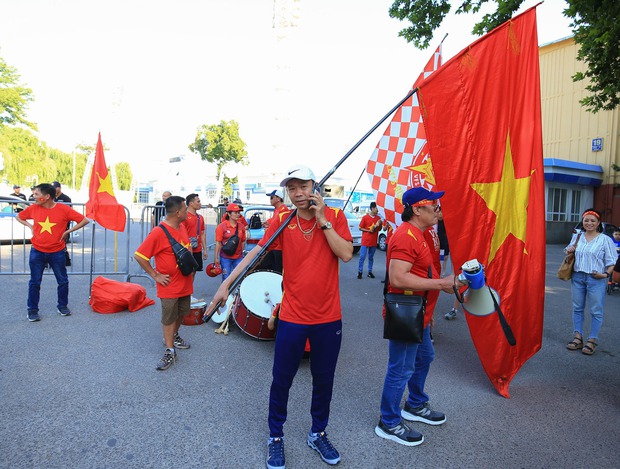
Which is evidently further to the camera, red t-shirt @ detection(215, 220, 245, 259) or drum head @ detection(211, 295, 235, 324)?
red t-shirt @ detection(215, 220, 245, 259)

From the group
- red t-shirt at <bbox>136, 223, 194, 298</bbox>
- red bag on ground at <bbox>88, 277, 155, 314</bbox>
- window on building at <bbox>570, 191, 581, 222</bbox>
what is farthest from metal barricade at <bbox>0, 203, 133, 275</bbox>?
window on building at <bbox>570, 191, 581, 222</bbox>

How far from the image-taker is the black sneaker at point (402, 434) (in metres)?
2.95

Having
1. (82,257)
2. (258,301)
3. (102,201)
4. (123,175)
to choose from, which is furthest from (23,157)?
(123,175)

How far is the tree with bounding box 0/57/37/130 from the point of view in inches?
984

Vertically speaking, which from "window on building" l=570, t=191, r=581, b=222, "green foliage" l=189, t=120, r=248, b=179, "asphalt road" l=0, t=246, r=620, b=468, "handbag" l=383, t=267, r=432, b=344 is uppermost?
"green foliage" l=189, t=120, r=248, b=179

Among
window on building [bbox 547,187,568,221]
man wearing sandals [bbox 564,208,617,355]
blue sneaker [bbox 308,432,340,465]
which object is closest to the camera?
blue sneaker [bbox 308,432,340,465]

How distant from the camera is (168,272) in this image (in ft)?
14.0

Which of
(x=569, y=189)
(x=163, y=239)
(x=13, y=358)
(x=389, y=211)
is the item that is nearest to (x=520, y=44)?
(x=389, y=211)

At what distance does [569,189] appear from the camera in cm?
2216

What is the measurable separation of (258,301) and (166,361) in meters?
1.25

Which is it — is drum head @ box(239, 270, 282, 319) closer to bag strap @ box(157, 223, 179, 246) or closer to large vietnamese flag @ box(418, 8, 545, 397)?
bag strap @ box(157, 223, 179, 246)

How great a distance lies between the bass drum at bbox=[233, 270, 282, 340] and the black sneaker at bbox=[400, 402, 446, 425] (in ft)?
6.72

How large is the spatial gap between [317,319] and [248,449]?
42.7 inches

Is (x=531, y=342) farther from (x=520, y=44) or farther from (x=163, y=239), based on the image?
(x=163, y=239)
